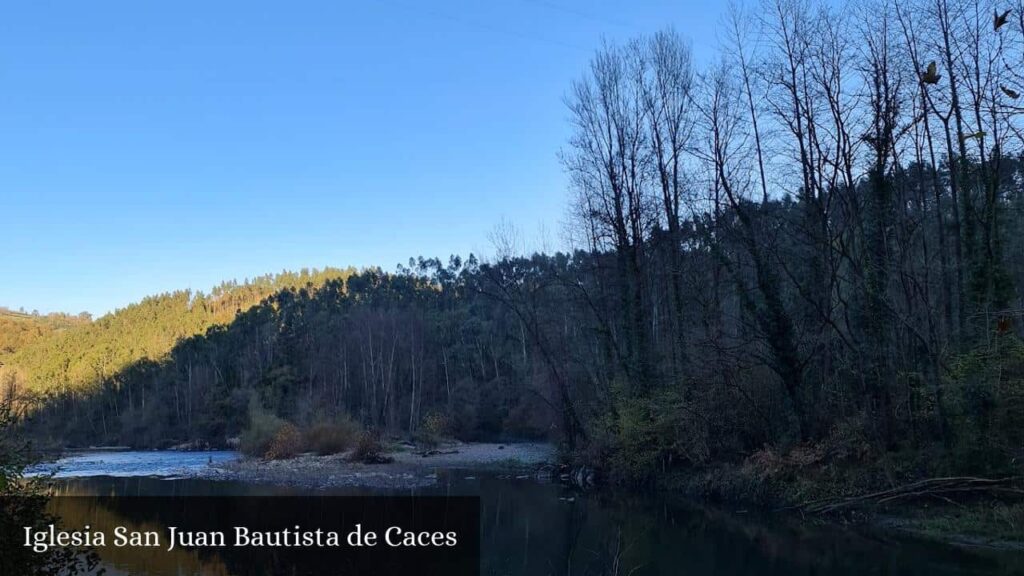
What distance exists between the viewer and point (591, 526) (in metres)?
15.4

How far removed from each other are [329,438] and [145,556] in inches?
975

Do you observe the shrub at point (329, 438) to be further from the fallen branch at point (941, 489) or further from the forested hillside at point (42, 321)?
the forested hillside at point (42, 321)

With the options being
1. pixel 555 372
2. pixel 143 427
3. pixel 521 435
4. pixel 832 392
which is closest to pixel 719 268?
pixel 832 392

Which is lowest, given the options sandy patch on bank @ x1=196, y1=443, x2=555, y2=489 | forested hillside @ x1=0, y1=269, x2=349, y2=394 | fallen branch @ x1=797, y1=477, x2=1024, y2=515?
sandy patch on bank @ x1=196, y1=443, x2=555, y2=489

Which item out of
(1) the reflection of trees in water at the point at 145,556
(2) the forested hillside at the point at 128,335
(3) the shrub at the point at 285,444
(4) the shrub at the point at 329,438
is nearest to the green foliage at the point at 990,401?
(1) the reflection of trees in water at the point at 145,556

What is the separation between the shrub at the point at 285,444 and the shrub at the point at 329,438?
23.8 inches

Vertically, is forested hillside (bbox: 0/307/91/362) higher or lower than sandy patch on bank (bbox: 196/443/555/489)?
higher

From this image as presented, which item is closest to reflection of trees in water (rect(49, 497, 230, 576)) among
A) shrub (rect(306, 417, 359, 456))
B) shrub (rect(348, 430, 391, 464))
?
shrub (rect(348, 430, 391, 464))

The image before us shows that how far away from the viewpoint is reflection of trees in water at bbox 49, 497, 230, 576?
39.0ft

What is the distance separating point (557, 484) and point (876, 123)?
15.7 meters

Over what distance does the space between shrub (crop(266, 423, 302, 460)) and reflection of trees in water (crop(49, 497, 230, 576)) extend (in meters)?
18.5

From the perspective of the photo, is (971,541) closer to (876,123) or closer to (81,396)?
(876,123)

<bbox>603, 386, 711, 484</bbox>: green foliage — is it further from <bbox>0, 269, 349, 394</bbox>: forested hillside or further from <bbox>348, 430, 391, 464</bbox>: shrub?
<bbox>0, 269, 349, 394</bbox>: forested hillside

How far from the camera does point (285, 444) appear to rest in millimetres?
37156
